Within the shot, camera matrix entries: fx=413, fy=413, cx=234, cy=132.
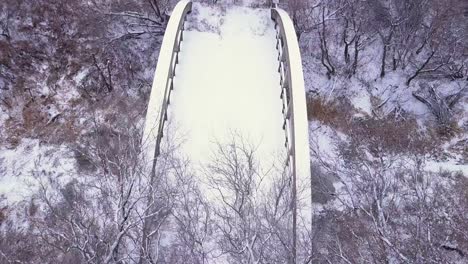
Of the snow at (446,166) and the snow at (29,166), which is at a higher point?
the snow at (446,166)

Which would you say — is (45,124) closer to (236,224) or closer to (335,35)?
(236,224)

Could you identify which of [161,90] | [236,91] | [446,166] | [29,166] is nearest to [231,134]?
[236,91]

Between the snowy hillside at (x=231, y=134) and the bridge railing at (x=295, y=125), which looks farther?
the snowy hillside at (x=231, y=134)

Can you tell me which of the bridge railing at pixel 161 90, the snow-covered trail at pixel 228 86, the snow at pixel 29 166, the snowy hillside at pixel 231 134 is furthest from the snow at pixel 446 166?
the snow at pixel 29 166

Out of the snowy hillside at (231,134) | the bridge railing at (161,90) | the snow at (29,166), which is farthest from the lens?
the snow at (29,166)

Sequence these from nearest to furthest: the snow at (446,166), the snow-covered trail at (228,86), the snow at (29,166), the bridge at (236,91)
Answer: the bridge at (236,91), the snow-covered trail at (228,86), the snow at (29,166), the snow at (446,166)

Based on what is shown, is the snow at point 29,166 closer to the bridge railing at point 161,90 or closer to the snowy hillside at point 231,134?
the snowy hillside at point 231,134

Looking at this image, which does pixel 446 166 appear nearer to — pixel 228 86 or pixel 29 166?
pixel 228 86

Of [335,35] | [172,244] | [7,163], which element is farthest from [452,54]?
[7,163]
